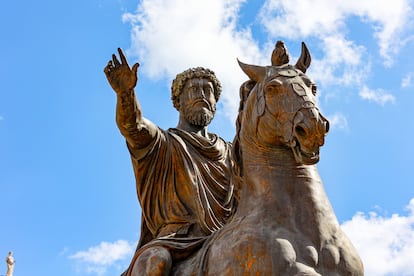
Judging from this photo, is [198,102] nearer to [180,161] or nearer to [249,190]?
[180,161]

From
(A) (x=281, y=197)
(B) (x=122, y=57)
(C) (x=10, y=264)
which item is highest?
(C) (x=10, y=264)

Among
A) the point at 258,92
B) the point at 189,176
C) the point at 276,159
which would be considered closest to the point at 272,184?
the point at 276,159

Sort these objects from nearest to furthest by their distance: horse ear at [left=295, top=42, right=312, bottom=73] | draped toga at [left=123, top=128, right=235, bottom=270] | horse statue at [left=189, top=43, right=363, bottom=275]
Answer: horse statue at [left=189, top=43, right=363, bottom=275]
horse ear at [left=295, top=42, right=312, bottom=73]
draped toga at [left=123, top=128, right=235, bottom=270]

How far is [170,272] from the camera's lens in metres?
6.23

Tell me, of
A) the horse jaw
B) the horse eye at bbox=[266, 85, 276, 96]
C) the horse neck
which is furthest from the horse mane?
the horse jaw

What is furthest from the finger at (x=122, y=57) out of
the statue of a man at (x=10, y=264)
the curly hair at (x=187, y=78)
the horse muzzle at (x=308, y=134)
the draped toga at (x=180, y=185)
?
the statue of a man at (x=10, y=264)

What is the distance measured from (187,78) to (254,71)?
178 centimetres

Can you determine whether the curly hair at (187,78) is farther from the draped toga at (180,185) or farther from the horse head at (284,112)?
the horse head at (284,112)

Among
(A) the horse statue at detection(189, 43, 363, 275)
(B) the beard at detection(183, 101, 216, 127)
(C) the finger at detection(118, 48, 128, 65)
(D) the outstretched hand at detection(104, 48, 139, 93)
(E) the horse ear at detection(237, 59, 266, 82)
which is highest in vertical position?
(B) the beard at detection(183, 101, 216, 127)

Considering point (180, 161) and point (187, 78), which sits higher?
point (187, 78)

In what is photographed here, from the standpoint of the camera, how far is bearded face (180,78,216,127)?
7996mm

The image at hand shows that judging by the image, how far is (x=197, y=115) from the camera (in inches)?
314

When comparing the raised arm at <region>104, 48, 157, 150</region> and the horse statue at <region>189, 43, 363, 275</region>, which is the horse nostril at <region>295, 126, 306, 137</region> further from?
the raised arm at <region>104, 48, 157, 150</region>

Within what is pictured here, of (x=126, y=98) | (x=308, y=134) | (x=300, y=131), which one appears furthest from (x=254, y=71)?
(x=126, y=98)
